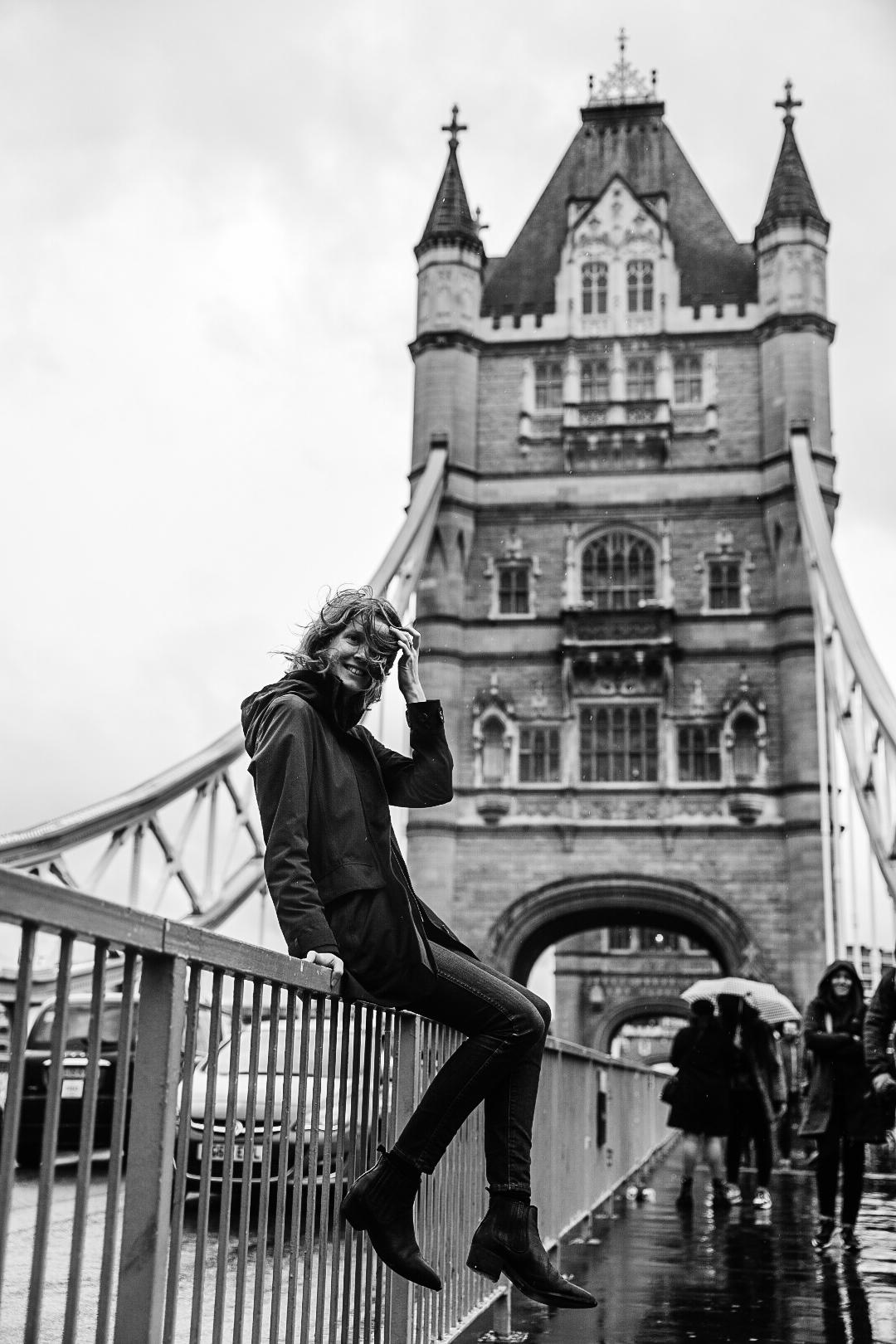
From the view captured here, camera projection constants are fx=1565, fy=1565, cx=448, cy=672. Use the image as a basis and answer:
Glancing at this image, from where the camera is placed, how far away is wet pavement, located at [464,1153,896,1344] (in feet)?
13.6

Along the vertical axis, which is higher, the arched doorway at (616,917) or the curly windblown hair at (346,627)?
the arched doorway at (616,917)

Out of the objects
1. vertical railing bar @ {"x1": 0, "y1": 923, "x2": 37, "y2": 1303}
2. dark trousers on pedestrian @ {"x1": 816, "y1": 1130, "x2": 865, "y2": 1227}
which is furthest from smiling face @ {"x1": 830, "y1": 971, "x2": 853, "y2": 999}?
vertical railing bar @ {"x1": 0, "y1": 923, "x2": 37, "y2": 1303}

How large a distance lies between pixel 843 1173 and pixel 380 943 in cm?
443

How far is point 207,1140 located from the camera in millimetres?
2195

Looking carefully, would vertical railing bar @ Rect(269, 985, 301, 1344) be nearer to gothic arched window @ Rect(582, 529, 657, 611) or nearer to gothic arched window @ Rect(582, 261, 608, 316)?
gothic arched window @ Rect(582, 529, 657, 611)

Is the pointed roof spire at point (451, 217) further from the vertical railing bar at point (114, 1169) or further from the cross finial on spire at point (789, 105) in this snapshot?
the vertical railing bar at point (114, 1169)

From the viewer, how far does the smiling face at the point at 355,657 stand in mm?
3102

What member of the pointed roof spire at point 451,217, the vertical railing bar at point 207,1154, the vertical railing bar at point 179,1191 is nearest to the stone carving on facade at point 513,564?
the pointed roof spire at point 451,217

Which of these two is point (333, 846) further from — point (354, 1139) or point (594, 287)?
point (594, 287)

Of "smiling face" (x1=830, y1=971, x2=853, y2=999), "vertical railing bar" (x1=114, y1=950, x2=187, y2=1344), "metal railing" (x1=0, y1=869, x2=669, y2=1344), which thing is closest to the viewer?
"metal railing" (x1=0, y1=869, x2=669, y2=1344)

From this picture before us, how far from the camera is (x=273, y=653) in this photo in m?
3.28

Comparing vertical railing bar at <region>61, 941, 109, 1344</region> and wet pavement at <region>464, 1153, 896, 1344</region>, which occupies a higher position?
vertical railing bar at <region>61, 941, 109, 1344</region>

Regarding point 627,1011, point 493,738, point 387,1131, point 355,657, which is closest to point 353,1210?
point 387,1131

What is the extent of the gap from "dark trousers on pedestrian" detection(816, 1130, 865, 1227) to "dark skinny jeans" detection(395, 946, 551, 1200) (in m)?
3.92
